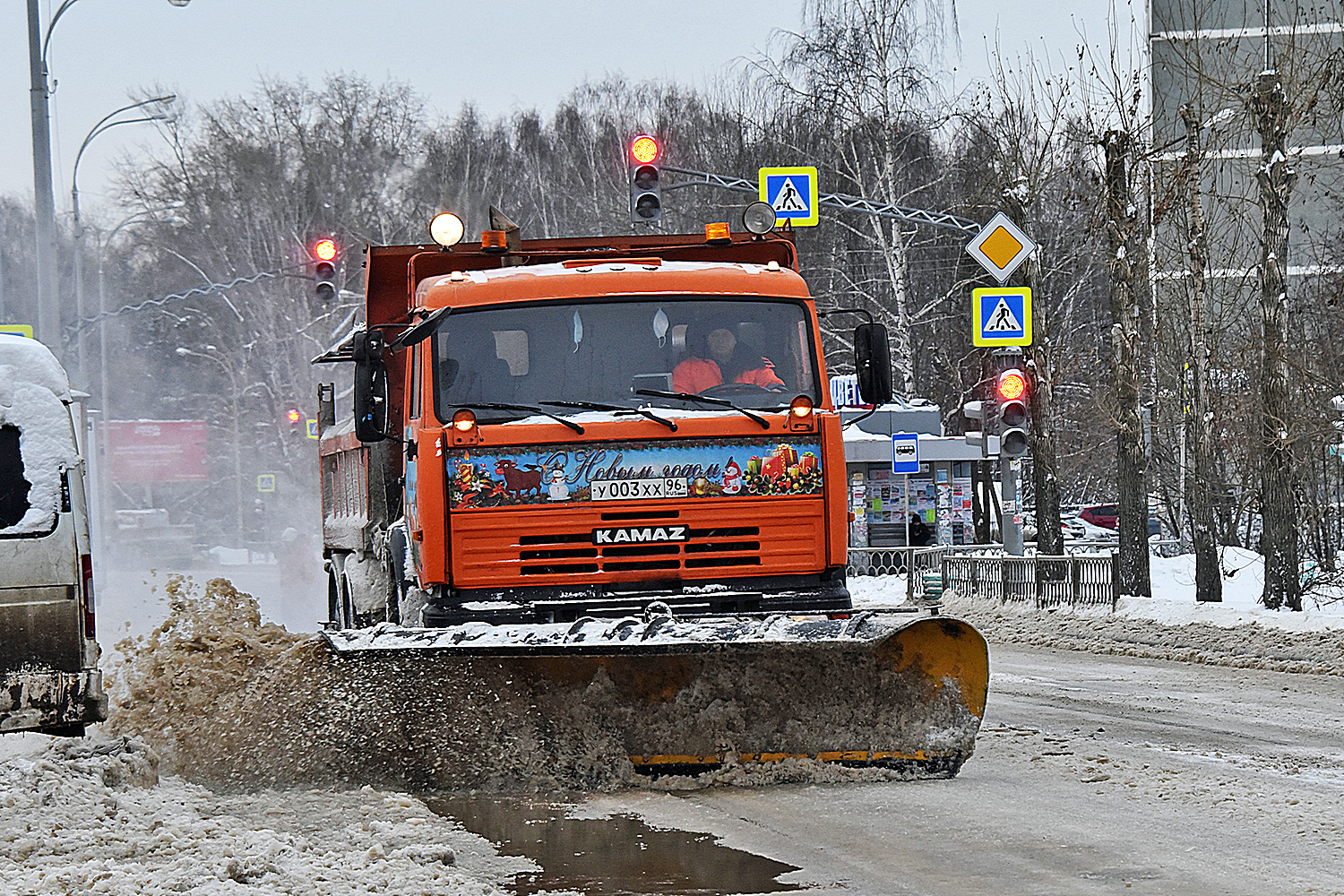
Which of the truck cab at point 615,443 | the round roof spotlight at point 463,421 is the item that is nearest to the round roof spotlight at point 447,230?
the truck cab at point 615,443

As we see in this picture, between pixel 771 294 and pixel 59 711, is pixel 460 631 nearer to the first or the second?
pixel 59 711

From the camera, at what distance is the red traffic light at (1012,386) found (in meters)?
19.2

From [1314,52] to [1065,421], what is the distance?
22.9 m

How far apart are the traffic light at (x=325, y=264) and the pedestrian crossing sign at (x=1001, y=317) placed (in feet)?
24.3

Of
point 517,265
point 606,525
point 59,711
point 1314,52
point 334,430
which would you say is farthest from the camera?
point 1314,52

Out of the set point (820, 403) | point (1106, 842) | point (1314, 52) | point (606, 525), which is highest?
point (1314, 52)

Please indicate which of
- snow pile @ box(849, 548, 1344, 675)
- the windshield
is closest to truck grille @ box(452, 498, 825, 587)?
the windshield

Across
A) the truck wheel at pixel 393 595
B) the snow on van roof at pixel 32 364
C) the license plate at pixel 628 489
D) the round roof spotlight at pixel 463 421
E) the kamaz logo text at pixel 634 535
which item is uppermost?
the snow on van roof at pixel 32 364

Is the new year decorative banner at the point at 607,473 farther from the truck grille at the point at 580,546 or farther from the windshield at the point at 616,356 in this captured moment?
the windshield at the point at 616,356

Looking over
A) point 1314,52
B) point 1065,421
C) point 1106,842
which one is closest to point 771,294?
point 1106,842

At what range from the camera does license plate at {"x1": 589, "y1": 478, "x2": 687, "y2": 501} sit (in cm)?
889

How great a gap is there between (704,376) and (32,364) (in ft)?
11.2

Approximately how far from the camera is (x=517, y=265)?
11.0 metres

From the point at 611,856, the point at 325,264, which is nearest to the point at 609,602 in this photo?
the point at 611,856
